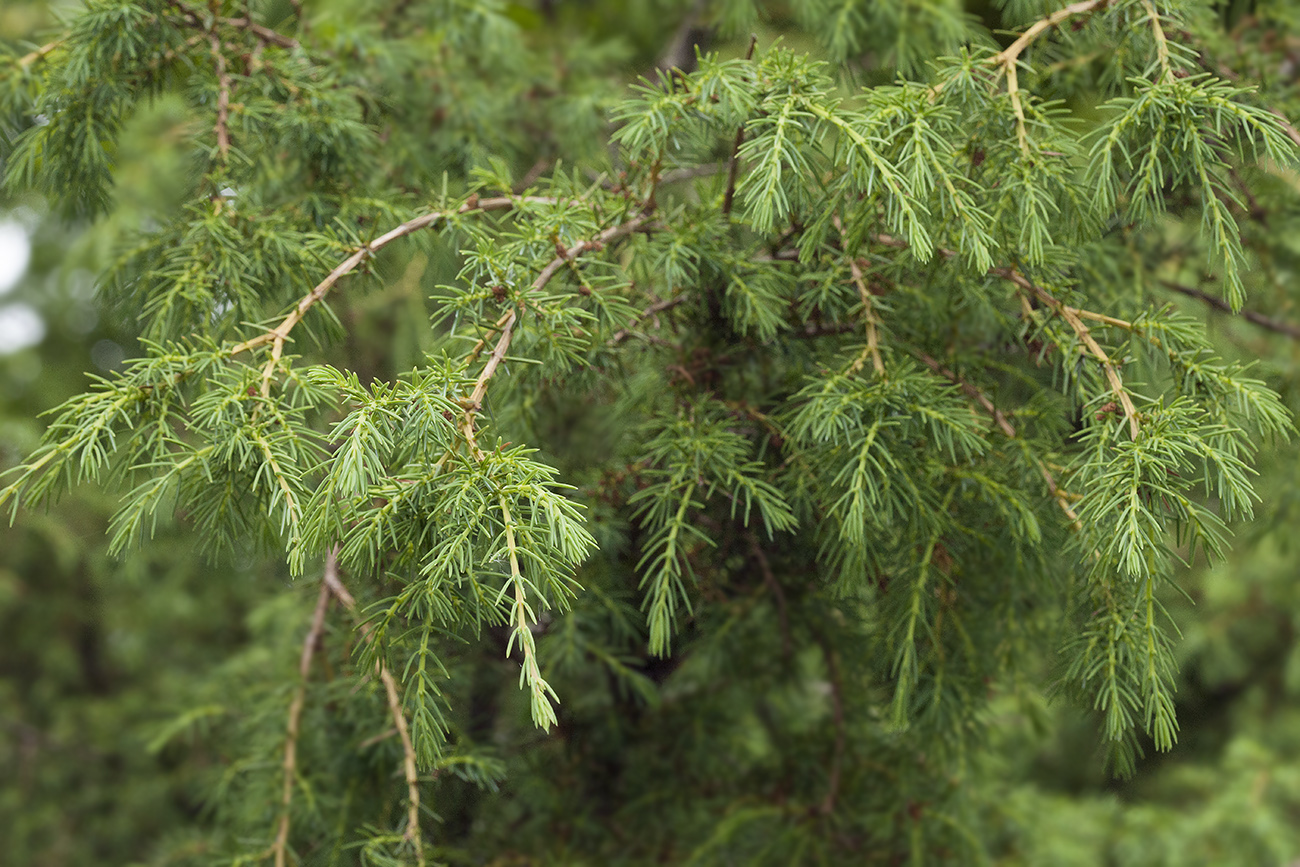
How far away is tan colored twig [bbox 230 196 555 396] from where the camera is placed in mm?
947

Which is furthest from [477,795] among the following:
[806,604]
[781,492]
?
[781,492]

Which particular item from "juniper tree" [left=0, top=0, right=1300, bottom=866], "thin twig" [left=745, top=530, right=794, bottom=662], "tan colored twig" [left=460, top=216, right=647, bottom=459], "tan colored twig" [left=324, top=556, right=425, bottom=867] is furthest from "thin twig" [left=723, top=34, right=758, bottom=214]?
"tan colored twig" [left=324, top=556, right=425, bottom=867]

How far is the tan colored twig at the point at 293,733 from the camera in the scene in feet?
4.21

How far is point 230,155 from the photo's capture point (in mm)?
1337

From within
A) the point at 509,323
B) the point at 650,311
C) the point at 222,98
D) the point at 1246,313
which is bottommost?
the point at 1246,313

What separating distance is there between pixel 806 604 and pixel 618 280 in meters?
0.58

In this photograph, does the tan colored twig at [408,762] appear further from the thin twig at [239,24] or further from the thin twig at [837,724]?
the thin twig at [239,24]

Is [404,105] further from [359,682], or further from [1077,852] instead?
[1077,852]

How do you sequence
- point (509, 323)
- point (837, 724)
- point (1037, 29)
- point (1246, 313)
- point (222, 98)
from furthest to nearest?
1. point (1246, 313)
2. point (837, 724)
3. point (222, 98)
4. point (1037, 29)
5. point (509, 323)

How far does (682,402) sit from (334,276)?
1.54 feet

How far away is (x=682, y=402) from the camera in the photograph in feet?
4.08

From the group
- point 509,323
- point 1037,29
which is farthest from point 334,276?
point 1037,29

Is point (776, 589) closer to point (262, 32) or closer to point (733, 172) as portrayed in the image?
point (733, 172)

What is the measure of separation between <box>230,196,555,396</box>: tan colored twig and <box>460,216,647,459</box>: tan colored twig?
0.25 feet
